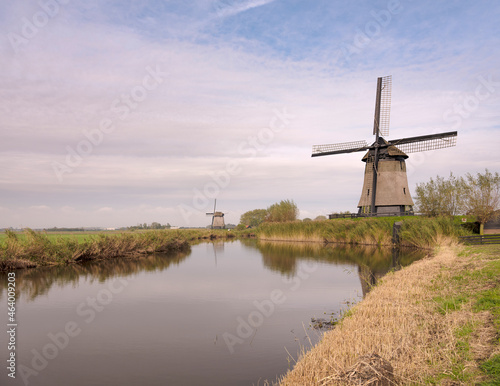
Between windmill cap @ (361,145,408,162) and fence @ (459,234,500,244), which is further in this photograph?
windmill cap @ (361,145,408,162)

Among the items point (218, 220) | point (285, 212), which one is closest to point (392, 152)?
point (285, 212)

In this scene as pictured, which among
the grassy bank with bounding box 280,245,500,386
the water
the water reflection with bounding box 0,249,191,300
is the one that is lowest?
the water reflection with bounding box 0,249,191,300

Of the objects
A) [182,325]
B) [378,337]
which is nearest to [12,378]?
[182,325]

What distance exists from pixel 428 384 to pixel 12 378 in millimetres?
6426

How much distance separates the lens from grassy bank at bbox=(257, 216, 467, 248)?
25266 mm

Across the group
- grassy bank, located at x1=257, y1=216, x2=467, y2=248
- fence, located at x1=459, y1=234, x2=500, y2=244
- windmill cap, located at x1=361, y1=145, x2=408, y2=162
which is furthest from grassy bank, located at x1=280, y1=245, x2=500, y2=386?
windmill cap, located at x1=361, y1=145, x2=408, y2=162

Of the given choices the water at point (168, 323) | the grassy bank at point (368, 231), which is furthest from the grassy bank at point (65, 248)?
the grassy bank at point (368, 231)

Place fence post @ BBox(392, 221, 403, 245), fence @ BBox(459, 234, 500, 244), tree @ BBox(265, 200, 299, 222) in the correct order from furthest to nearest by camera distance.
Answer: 1. tree @ BBox(265, 200, 299, 222)
2. fence post @ BBox(392, 221, 403, 245)
3. fence @ BBox(459, 234, 500, 244)

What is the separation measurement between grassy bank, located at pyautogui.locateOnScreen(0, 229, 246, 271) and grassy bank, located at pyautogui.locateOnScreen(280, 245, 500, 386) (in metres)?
16.7

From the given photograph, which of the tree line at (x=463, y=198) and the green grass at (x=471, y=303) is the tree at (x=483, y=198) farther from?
the green grass at (x=471, y=303)

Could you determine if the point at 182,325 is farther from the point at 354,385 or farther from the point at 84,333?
the point at 354,385

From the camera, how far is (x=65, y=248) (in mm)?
20172

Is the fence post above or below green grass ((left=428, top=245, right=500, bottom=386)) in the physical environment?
above

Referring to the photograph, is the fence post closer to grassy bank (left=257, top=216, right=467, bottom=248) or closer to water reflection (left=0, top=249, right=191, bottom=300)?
grassy bank (left=257, top=216, right=467, bottom=248)
